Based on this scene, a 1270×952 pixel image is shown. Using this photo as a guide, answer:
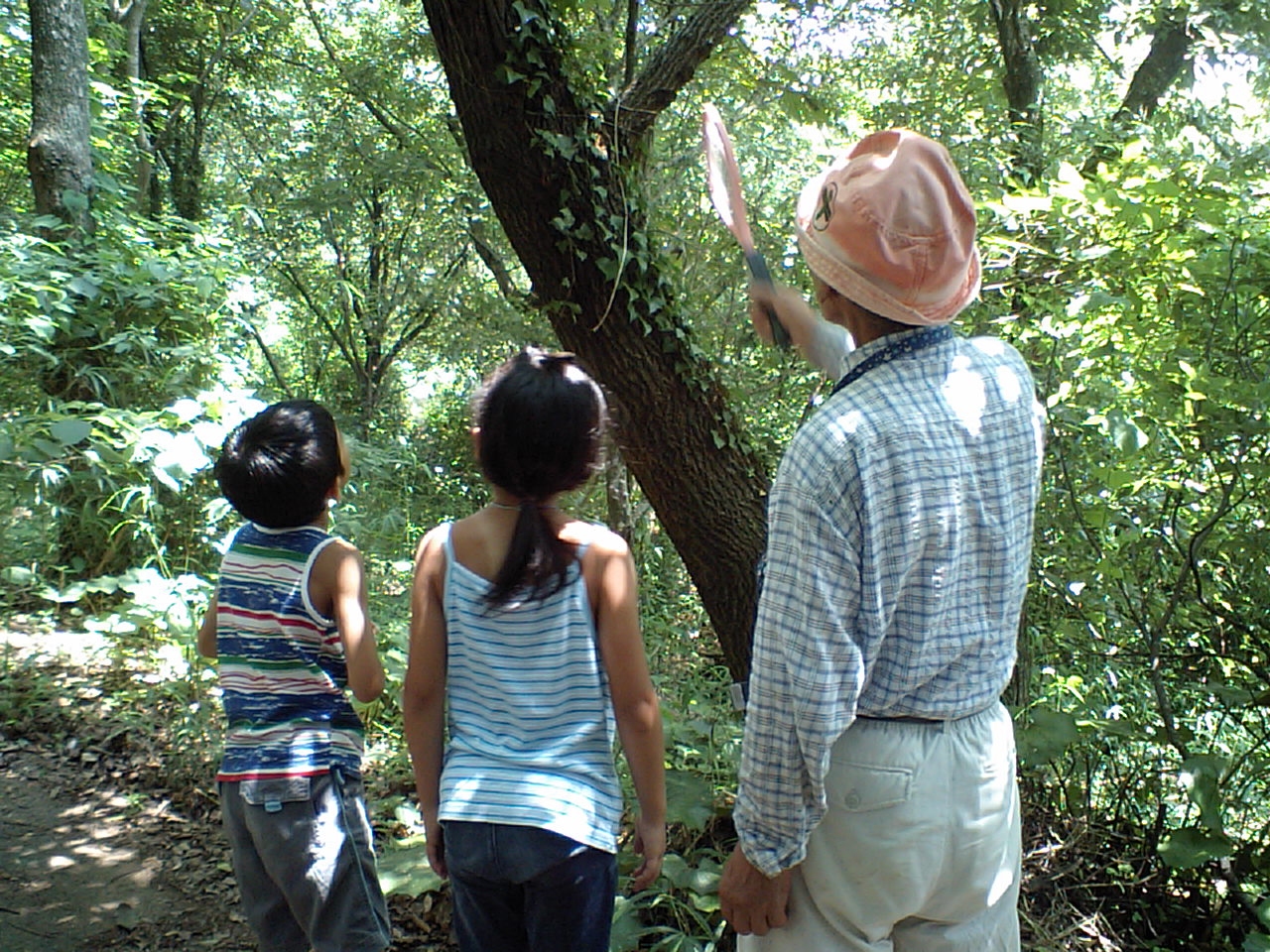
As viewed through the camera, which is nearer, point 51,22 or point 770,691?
point 770,691

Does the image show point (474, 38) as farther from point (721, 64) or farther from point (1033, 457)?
point (721, 64)

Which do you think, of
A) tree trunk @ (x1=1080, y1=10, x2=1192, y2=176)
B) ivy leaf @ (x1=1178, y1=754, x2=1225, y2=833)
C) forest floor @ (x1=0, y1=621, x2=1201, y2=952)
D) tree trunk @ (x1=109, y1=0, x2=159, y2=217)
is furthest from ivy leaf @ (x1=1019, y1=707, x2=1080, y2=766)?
tree trunk @ (x1=109, y1=0, x2=159, y2=217)

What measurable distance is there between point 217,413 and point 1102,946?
3181mm

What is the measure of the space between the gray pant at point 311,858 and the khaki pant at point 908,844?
2.87 feet

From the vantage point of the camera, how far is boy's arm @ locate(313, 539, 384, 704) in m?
1.75

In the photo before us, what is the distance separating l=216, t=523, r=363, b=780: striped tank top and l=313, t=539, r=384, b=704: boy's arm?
0.03 m

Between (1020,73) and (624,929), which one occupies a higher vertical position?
(1020,73)

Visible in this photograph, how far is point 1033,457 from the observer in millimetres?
1345

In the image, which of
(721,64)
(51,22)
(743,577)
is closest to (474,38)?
(743,577)

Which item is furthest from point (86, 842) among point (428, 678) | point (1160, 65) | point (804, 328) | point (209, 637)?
point (1160, 65)

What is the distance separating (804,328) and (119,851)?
269 cm

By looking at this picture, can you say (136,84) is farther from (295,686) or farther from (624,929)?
(624,929)

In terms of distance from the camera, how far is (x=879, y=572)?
117 cm

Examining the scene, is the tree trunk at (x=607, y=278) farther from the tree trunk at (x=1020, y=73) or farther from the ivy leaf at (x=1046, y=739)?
the tree trunk at (x=1020, y=73)
